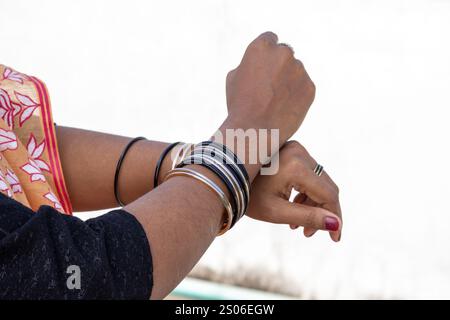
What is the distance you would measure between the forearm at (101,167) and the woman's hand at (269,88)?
0.49 ft

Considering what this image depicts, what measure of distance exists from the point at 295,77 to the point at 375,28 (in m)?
0.96

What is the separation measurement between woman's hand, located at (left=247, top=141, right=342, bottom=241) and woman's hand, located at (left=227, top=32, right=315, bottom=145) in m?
0.04

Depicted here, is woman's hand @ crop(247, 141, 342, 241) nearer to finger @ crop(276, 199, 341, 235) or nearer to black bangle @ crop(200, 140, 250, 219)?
finger @ crop(276, 199, 341, 235)

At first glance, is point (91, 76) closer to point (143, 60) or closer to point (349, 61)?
point (143, 60)

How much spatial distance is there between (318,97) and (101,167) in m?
1.00

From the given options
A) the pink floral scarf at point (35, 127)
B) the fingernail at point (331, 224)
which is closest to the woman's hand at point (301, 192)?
the fingernail at point (331, 224)

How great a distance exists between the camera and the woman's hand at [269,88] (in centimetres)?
73

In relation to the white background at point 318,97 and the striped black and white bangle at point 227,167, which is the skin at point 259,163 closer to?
the striped black and white bangle at point 227,167

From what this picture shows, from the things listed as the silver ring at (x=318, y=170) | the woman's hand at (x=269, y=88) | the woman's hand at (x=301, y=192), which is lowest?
the woman's hand at (x=301, y=192)

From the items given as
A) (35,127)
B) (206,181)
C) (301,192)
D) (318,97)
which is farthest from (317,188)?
(318,97)

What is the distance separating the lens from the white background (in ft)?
5.20

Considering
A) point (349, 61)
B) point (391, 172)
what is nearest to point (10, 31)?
point (349, 61)

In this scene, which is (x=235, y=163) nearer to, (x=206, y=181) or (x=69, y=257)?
(x=206, y=181)

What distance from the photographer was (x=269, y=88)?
75 centimetres
